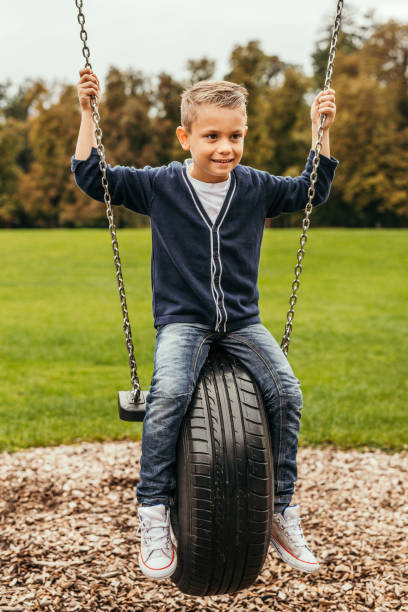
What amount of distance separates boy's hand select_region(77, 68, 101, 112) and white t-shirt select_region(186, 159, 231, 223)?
1.89ft

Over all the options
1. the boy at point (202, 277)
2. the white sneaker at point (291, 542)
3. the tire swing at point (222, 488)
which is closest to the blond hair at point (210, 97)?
the boy at point (202, 277)

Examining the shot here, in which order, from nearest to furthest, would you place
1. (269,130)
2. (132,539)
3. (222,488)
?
(222,488)
(132,539)
(269,130)

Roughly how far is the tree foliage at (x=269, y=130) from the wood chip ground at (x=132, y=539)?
83.0ft

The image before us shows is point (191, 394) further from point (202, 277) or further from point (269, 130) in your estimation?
point (269, 130)

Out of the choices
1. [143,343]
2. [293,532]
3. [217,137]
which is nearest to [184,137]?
[217,137]

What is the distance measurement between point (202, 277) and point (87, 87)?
1.06 metres

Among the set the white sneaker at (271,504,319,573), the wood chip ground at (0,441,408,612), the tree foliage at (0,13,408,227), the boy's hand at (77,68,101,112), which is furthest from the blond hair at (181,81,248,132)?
the tree foliage at (0,13,408,227)

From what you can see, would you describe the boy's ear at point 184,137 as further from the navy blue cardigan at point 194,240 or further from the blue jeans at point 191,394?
the blue jeans at point 191,394

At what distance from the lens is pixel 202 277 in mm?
3125

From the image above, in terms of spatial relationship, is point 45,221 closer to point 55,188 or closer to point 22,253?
point 55,188

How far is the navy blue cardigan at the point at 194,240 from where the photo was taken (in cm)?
312

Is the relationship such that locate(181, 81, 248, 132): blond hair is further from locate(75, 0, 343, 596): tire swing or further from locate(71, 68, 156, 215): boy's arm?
locate(75, 0, 343, 596): tire swing

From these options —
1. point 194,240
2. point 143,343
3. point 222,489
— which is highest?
point 194,240

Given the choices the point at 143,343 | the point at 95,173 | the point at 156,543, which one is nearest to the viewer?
the point at 156,543
